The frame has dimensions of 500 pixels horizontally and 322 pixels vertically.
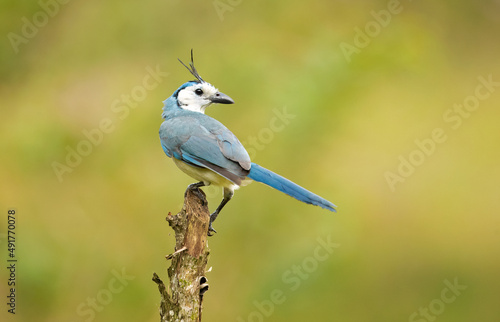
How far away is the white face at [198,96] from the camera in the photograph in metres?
4.61

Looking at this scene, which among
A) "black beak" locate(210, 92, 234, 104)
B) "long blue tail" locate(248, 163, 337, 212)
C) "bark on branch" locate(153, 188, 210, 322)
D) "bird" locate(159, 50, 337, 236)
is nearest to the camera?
"bark on branch" locate(153, 188, 210, 322)

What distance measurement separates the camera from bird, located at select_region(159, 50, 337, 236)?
376 centimetres

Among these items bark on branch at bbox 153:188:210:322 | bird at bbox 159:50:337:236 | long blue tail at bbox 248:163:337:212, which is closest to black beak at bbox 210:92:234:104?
bird at bbox 159:50:337:236

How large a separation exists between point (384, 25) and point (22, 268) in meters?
5.52

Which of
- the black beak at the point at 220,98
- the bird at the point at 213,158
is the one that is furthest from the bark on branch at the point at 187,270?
the black beak at the point at 220,98

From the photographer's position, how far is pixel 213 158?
3.91 meters

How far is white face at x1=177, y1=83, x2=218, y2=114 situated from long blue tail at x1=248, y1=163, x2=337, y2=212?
36.3 inches

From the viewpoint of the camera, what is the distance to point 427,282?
7.00 meters

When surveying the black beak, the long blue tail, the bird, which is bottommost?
the long blue tail

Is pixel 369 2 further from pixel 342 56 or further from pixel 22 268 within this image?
pixel 22 268

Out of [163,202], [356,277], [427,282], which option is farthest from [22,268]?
[427,282]

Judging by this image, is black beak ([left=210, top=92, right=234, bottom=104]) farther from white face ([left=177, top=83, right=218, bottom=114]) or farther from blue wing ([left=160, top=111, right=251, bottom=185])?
blue wing ([left=160, top=111, right=251, bottom=185])

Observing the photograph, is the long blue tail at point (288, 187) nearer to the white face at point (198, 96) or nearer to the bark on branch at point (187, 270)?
the bark on branch at point (187, 270)

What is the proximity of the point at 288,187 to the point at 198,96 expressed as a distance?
1.25 meters
